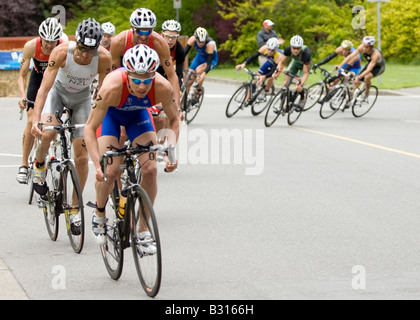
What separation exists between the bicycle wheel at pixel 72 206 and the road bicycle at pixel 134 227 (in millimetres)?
692

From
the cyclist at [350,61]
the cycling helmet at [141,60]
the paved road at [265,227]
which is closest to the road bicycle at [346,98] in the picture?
the cyclist at [350,61]

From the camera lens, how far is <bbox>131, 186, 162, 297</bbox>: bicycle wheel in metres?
6.83

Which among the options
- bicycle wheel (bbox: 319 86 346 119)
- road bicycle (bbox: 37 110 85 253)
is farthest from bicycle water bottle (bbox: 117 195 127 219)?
bicycle wheel (bbox: 319 86 346 119)

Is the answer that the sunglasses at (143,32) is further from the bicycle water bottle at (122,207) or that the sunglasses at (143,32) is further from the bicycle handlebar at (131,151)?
the bicycle water bottle at (122,207)

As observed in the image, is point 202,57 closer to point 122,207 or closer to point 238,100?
point 238,100

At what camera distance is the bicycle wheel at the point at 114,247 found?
24.6 ft

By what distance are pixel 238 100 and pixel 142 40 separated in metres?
10.8

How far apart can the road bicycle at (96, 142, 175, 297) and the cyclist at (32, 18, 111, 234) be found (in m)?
1.70

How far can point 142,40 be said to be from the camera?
36.5 feet

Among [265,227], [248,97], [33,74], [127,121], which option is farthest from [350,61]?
[127,121]

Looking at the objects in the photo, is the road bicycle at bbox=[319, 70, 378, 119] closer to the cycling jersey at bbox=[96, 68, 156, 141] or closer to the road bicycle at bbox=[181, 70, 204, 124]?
the road bicycle at bbox=[181, 70, 204, 124]

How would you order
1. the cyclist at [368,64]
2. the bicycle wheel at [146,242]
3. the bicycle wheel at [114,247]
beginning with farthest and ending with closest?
the cyclist at [368,64] < the bicycle wheel at [114,247] < the bicycle wheel at [146,242]

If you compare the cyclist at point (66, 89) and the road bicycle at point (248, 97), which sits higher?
the cyclist at point (66, 89)
